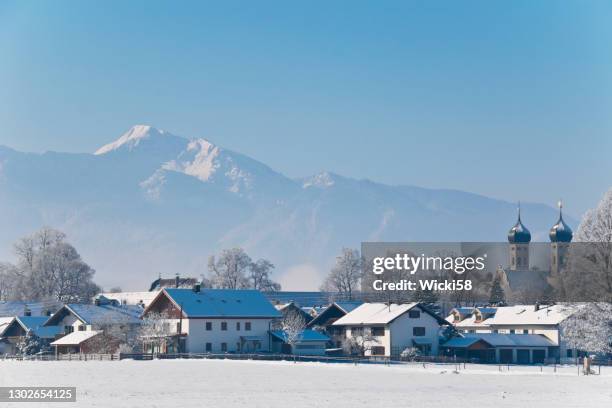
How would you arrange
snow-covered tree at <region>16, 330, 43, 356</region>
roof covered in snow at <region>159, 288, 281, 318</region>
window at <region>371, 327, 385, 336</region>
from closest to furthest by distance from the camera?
window at <region>371, 327, 385, 336</region> → roof covered in snow at <region>159, 288, 281, 318</region> → snow-covered tree at <region>16, 330, 43, 356</region>

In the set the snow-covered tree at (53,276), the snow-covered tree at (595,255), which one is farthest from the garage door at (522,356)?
the snow-covered tree at (53,276)

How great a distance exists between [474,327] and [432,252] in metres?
74.5

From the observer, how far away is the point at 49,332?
114m

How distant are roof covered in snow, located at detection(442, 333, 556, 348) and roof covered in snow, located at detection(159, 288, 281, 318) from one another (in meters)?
15.9

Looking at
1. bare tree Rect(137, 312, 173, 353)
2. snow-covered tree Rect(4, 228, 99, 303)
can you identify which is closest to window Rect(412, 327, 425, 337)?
bare tree Rect(137, 312, 173, 353)

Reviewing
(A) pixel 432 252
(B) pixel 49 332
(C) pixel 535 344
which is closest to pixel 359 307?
(C) pixel 535 344

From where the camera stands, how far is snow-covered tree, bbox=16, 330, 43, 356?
108 metres

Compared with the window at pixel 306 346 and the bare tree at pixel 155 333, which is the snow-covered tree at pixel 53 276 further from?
the window at pixel 306 346

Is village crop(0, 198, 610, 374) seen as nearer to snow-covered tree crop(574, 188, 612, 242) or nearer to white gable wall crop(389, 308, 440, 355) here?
white gable wall crop(389, 308, 440, 355)

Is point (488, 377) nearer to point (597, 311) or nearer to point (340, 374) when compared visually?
point (340, 374)

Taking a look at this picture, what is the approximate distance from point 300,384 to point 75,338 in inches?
1788

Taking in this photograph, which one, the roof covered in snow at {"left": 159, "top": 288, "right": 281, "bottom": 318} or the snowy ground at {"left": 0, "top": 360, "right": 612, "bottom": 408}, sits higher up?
the roof covered in snow at {"left": 159, "top": 288, "right": 281, "bottom": 318}

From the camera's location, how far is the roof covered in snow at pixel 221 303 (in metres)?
107

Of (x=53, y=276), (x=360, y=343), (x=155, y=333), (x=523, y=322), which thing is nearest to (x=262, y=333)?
(x=360, y=343)
